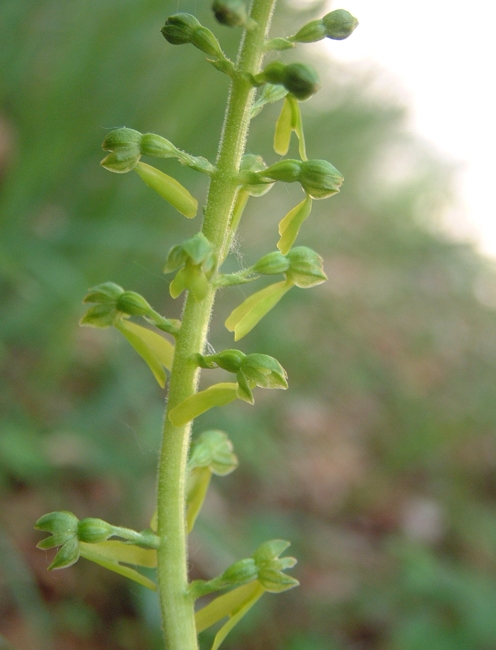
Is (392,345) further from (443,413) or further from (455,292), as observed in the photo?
(455,292)

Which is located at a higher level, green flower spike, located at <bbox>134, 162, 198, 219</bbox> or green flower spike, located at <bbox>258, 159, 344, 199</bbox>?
green flower spike, located at <bbox>134, 162, 198, 219</bbox>

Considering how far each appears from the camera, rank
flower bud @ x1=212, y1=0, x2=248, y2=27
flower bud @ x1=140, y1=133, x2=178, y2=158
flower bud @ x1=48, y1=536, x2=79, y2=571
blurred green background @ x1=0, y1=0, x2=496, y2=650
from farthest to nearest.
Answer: blurred green background @ x1=0, y1=0, x2=496, y2=650
flower bud @ x1=140, y1=133, x2=178, y2=158
flower bud @ x1=48, y1=536, x2=79, y2=571
flower bud @ x1=212, y1=0, x2=248, y2=27

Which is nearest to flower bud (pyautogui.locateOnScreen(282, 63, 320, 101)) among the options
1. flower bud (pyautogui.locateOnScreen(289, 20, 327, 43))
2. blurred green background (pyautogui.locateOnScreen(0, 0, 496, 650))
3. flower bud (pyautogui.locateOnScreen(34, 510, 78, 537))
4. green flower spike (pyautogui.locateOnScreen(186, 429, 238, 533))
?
flower bud (pyautogui.locateOnScreen(289, 20, 327, 43))

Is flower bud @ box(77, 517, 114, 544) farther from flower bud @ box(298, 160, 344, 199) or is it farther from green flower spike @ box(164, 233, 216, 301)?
flower bud @ box(298, 160, 344, 199)

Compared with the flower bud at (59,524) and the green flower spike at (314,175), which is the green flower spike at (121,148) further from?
the flower bud at (59,524)

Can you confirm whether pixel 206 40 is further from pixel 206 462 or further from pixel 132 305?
pixel 206 462
